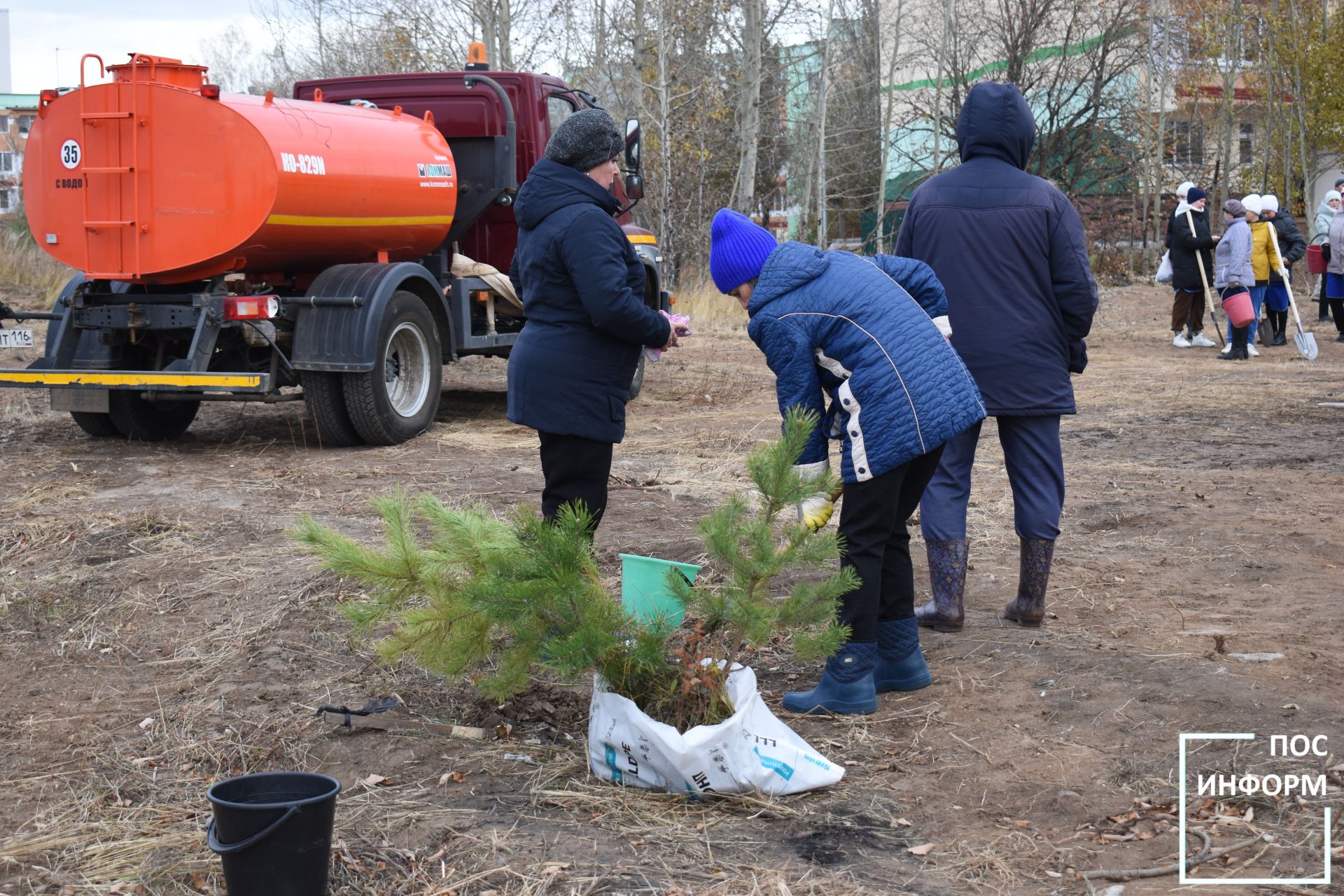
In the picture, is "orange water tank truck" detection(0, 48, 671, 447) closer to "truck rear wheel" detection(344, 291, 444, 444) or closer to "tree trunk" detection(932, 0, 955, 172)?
"truck rear wheel" detection(344, 291, 444, 444)

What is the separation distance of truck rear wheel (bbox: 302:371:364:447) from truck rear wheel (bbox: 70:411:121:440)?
147 cm

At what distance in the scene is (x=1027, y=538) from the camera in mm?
4574

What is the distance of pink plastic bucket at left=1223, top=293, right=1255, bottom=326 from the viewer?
44.4 feet

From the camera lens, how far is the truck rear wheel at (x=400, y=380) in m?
8.28

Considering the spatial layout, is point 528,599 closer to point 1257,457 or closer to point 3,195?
point 1257,457

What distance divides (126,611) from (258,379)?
10.2ft

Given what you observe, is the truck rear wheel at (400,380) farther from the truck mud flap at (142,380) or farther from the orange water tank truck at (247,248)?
the truck mud flap at (142,380)

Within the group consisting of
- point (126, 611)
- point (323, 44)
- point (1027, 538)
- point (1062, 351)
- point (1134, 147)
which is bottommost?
point (126, 611)

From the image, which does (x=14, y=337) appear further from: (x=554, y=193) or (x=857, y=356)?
(x=857, y=356)

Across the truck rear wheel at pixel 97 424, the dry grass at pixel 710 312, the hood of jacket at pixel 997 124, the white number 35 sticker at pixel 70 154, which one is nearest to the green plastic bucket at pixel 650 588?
the hood of jacket at pixel 997 124

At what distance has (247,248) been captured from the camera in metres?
7.72

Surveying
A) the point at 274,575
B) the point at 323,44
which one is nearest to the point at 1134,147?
the point at 323,44

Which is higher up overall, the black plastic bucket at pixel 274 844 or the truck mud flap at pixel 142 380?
the truck mud flap at pixel 142 380

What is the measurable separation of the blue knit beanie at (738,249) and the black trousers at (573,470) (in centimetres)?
87
